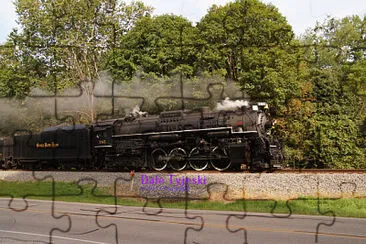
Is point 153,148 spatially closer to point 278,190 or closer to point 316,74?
point 278,190

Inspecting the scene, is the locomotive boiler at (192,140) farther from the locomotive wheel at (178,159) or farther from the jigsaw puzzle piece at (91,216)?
the jigsaw puzzle piece at (91,216)

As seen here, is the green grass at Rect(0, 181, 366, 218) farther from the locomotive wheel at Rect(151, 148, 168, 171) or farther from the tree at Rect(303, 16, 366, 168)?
the tree at Rect(303, 16, 366, 168)

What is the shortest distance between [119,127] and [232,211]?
10.6 metres

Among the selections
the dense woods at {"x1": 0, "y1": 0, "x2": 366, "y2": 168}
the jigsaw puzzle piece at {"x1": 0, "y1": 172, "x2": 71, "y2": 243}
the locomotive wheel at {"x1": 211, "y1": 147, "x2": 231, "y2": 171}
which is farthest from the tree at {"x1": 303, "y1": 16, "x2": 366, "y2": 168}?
the jigsaw puzzle piece at {"x1": 0, "y1": 172, "x2": 71, "y2": 243}

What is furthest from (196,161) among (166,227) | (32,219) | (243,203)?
(166,227)

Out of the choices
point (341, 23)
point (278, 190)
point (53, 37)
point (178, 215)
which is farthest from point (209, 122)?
point (341, 23)

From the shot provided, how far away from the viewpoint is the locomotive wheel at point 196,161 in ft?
67.5

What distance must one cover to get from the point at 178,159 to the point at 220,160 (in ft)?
7.24

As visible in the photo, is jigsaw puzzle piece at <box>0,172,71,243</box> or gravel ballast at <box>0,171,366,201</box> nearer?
jigsaw puzzle piece at <box>0,172,71,243</box>

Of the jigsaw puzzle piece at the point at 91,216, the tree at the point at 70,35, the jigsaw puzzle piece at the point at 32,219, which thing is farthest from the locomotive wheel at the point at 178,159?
the jigsaw puzzle piece at the point at 32,219

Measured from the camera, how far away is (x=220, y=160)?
67.1 ft

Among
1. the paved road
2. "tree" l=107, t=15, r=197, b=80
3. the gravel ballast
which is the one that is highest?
"tree" l=107, t=15, r=197, b=80

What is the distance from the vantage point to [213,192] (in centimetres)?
1819

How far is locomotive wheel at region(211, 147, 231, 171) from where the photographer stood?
2000cm
